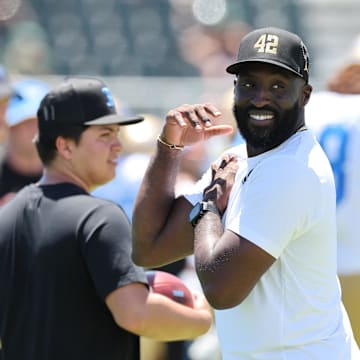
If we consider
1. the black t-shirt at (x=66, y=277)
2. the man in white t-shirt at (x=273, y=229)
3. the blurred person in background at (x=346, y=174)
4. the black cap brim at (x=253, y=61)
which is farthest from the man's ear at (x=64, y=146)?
the blurred person in background at (x=346, y=174)

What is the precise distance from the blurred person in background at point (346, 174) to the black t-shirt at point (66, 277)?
1.39 m

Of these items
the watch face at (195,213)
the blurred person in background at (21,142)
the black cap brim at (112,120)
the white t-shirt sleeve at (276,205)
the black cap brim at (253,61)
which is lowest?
the blurred person in background at (21,142)

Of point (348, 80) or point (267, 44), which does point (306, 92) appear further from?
point (348, 80)

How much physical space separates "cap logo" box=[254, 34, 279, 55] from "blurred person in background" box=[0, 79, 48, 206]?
3.03 metres

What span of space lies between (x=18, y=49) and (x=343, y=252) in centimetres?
898

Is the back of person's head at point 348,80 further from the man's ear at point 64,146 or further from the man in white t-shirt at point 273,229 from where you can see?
the man in white t-shirt at point 273,229

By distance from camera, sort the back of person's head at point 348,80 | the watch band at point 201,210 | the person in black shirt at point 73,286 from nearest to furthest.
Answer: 1. the watch band at point 201,210
2. the person in black shirt at point 73,286
3. the back of person's head at point 348,80

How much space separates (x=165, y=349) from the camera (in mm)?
5500

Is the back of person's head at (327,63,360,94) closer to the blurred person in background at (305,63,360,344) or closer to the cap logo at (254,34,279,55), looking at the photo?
the blurred person in background at (305,63,360,344)

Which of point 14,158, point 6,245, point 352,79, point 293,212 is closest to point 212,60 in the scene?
point 14,158

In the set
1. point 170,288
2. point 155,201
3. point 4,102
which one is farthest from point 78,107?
point 4,102

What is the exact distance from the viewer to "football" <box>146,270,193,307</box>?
13.4 feet

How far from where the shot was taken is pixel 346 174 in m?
5.04

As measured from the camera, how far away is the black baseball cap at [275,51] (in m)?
3.24
